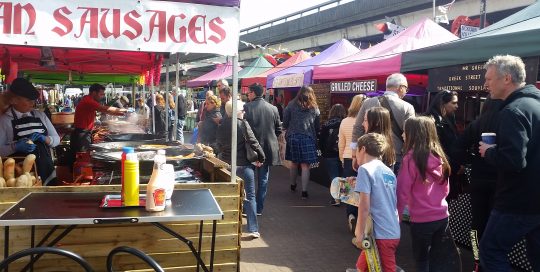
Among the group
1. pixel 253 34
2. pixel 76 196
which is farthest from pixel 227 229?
pixel 253 34

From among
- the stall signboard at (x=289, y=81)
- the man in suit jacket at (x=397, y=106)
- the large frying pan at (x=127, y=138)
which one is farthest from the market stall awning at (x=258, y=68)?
the man in suit jacket at (x=397, y=106)

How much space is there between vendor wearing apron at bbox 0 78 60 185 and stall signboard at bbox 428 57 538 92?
13.8 ft

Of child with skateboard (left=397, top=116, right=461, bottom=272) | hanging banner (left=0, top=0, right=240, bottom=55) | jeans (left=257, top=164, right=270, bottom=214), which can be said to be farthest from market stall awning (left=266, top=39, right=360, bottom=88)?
hanging banner (left=0, top=0, right=240, bottom=55)

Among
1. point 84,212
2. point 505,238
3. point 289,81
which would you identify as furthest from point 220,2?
point 289,81

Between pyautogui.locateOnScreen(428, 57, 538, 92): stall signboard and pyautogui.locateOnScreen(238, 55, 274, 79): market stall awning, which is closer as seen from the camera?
pyautogui.locateOnScreen(428, 57, 538, 92): stall signboard

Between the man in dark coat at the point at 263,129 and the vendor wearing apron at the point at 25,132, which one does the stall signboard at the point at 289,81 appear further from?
the vendor wearing apron at the point at 25,132

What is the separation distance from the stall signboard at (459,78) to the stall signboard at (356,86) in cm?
188

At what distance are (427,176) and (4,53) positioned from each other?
5205 millimetres

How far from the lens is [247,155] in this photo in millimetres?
5215

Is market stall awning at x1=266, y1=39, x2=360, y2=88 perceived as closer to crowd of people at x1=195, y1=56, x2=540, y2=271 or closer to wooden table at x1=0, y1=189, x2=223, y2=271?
crowd of people at x1=195, y1=56, x2=540, y2=271

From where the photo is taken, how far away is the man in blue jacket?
9.36ft

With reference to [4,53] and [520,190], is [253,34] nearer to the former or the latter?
[4,53]

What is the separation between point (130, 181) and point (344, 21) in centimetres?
2880

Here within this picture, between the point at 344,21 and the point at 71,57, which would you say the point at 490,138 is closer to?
the point at 71,57
